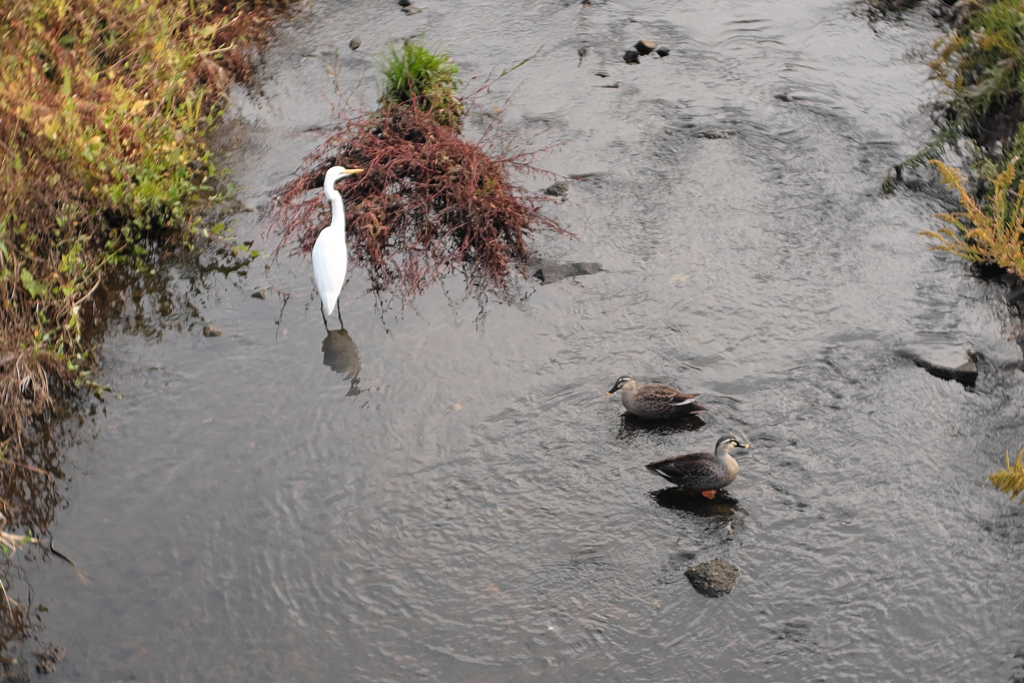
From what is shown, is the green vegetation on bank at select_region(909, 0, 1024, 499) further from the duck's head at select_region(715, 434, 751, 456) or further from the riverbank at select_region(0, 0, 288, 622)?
the riverbank at select_region(0, 0, 288, 622)

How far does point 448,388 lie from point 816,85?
5964 mm

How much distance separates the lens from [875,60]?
384 inches

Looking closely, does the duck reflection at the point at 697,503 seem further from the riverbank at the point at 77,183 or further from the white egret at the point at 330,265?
the riverbank at the point at 77,183

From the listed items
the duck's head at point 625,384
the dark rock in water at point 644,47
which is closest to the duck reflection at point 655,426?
the duck's head at point 625,384

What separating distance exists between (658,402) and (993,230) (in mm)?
3366

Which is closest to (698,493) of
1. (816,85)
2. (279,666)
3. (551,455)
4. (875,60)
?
(551,455)

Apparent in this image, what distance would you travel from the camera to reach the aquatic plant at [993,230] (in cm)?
636

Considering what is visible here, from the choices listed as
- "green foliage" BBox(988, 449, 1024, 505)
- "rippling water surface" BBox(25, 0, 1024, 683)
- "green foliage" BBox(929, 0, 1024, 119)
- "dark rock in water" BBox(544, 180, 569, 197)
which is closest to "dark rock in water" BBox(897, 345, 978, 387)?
"rippling water surface" BBox(25, 0, 1024, 683)

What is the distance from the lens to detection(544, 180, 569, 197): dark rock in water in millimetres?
8039

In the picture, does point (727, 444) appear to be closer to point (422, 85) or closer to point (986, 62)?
point (422, 85)

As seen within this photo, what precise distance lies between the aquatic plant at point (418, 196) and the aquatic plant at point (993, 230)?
3333 mm

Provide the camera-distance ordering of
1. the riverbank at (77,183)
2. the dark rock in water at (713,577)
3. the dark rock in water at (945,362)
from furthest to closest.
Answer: the dark rock in water at (945,362)
the riverbank at (77,183)
the dark rock in water at (713,577)

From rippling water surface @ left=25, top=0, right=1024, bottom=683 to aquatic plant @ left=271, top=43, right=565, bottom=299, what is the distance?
1.06 ft

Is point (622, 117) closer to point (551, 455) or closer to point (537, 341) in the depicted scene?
point (537, 341)
